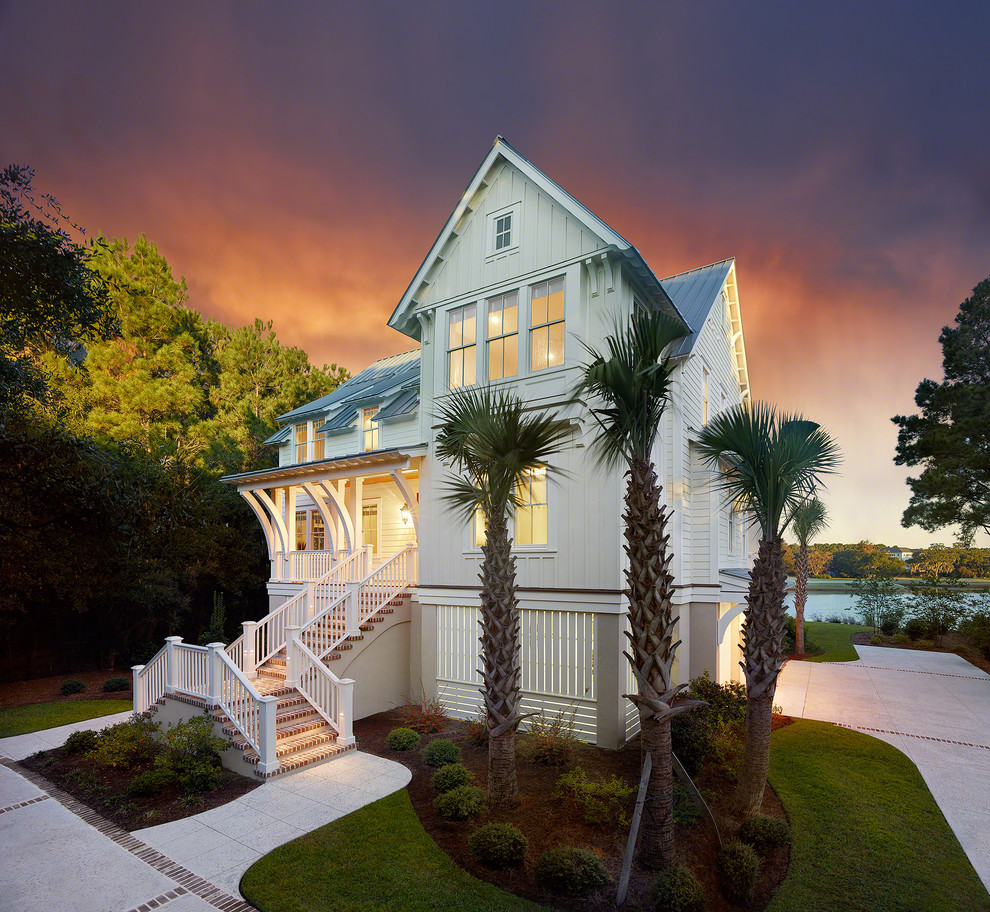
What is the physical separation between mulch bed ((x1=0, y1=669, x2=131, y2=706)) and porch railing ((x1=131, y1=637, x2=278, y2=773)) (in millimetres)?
5463

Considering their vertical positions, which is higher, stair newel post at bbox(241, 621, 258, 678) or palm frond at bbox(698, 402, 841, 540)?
palm frond at bbox(698, 402, 841, 540)

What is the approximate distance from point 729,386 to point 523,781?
13576mm

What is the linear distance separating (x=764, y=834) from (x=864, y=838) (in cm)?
148

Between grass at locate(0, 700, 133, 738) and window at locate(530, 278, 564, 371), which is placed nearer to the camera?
window at locate(530, 278, 564, 371)

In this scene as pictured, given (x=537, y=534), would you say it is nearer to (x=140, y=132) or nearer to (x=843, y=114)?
(x=140, y=132)

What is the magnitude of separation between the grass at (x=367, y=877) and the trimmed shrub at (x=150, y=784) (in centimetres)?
301

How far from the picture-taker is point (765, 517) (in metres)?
7.57

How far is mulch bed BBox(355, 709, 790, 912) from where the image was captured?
18.1ft

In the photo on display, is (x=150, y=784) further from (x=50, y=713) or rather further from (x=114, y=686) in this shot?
(x=114, y=686)

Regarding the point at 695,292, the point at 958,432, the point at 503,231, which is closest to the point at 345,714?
the point at 503,231

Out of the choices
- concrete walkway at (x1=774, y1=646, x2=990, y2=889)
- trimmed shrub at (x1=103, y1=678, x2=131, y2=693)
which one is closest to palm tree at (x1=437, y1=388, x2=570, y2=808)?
concrete walkway at (x1=774, y1=646, x2=990, y2=889)

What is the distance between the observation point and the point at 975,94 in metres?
13.6

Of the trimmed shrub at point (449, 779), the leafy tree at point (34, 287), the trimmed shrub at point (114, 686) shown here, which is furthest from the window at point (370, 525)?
the trimmed shrub at point (449, 779)

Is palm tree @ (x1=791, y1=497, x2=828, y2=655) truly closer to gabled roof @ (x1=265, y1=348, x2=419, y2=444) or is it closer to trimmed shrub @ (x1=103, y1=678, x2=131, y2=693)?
gabled roof @ (x1=265, y1=348, x2=419, y2=444)
